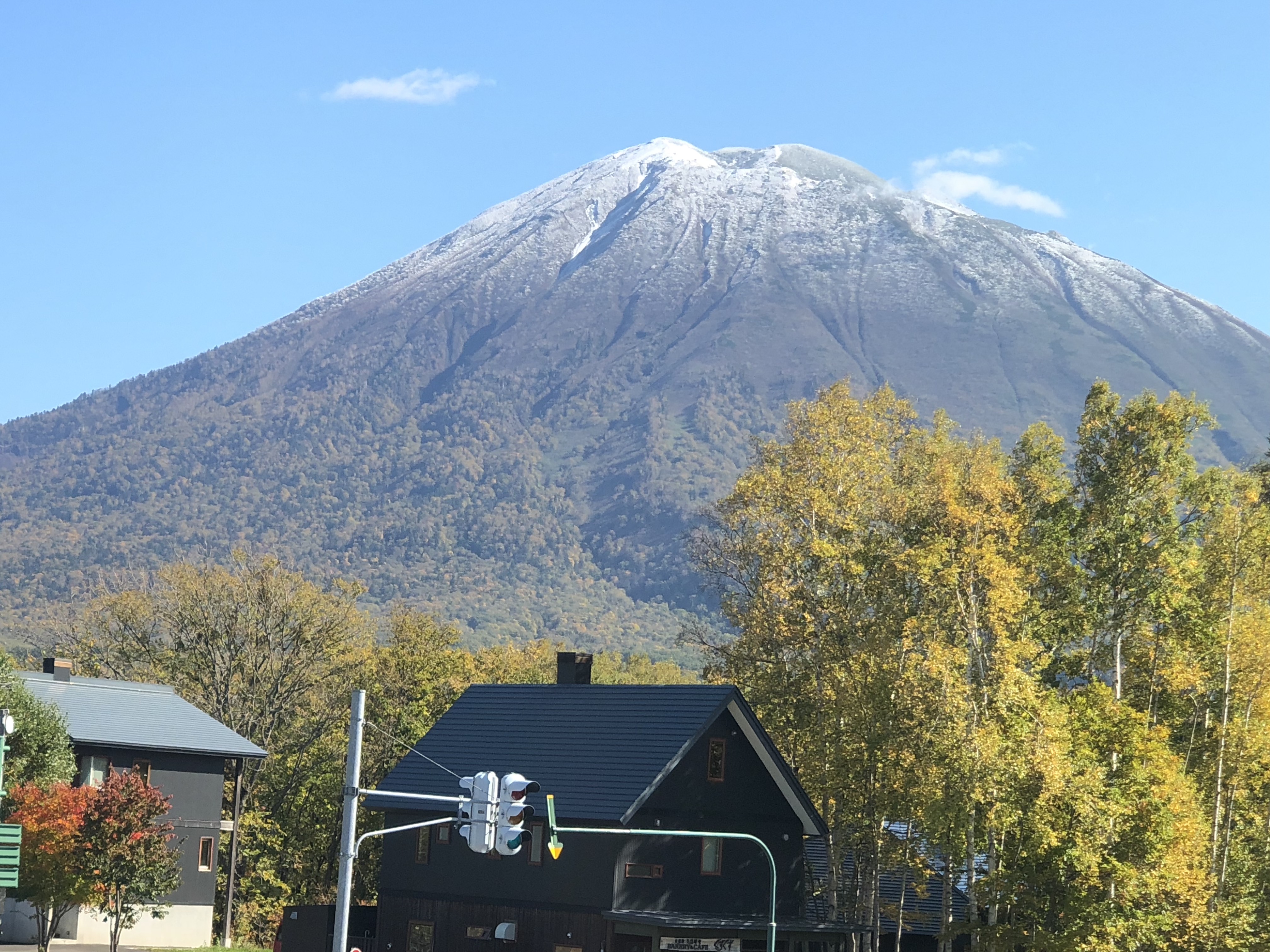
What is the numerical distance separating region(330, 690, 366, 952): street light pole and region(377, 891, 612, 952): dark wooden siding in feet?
66.1

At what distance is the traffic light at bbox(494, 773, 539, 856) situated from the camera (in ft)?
96.6

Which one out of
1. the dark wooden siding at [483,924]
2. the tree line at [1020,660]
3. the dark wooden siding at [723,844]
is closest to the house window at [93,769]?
the tree line at [1020,660]

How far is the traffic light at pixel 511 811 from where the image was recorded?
96.6 ft

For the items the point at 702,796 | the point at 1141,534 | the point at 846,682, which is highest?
the point at 1141,534

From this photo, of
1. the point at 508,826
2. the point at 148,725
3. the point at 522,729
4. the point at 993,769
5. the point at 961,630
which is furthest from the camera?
the point at 148,725

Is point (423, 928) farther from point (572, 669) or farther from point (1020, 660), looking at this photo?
point (1020, 660)

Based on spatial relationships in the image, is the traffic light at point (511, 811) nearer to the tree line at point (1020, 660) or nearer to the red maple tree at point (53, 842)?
the tree line at point (1020, 660)

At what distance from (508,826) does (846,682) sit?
25.2 metres

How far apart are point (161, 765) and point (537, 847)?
76.0 feet

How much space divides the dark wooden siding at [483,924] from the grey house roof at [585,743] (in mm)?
3262

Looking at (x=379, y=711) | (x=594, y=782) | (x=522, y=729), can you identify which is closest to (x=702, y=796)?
(x=594, y=782)

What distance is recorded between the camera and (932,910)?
60781 millimetres

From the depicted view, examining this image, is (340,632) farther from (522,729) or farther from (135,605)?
(522,729)

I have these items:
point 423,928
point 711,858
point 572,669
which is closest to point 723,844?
point 711,858
